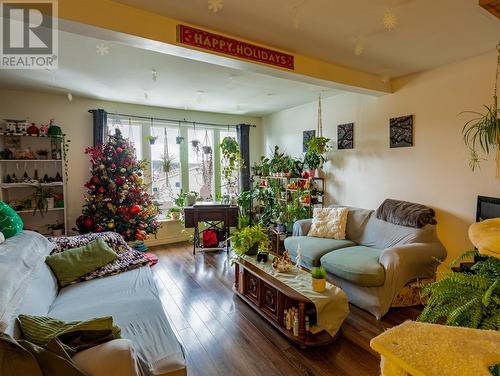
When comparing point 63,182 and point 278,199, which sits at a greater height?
point 63,182

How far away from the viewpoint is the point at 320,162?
171 inches

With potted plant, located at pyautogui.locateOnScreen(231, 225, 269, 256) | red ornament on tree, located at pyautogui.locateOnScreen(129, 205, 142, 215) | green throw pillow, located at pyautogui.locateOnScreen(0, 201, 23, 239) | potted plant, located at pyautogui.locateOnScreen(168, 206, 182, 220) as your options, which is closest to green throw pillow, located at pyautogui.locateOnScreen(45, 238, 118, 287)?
green throw pillow, located at pyautogui.locateOnScreen(0, 201, 23, 239)

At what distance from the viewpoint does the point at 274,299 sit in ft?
7.84

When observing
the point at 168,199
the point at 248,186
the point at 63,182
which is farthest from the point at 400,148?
the point at 63,182

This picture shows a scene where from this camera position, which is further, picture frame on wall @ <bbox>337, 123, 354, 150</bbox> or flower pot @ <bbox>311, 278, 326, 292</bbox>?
picture frame on wall @ <bbox>337, 123, 354, 150</bbox>

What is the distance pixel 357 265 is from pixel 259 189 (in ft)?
9.46

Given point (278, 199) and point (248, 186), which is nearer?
point (278, 199)

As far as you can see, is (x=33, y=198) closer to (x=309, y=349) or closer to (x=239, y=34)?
(x=239, y=34)

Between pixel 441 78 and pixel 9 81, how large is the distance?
17.0 ft

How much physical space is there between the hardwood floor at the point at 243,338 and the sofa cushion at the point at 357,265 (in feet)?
1.20

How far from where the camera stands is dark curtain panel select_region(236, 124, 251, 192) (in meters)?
5.46

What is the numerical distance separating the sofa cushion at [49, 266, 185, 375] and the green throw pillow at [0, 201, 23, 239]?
594 millimetres

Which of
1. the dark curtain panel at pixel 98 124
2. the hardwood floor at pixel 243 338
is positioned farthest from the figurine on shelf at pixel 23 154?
the hardwood floor at pixel 243 338

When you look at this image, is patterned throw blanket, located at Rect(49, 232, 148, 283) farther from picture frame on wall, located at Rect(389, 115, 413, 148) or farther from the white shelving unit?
picture frame on wall, located at Rect(389, 115, 413, 148)
